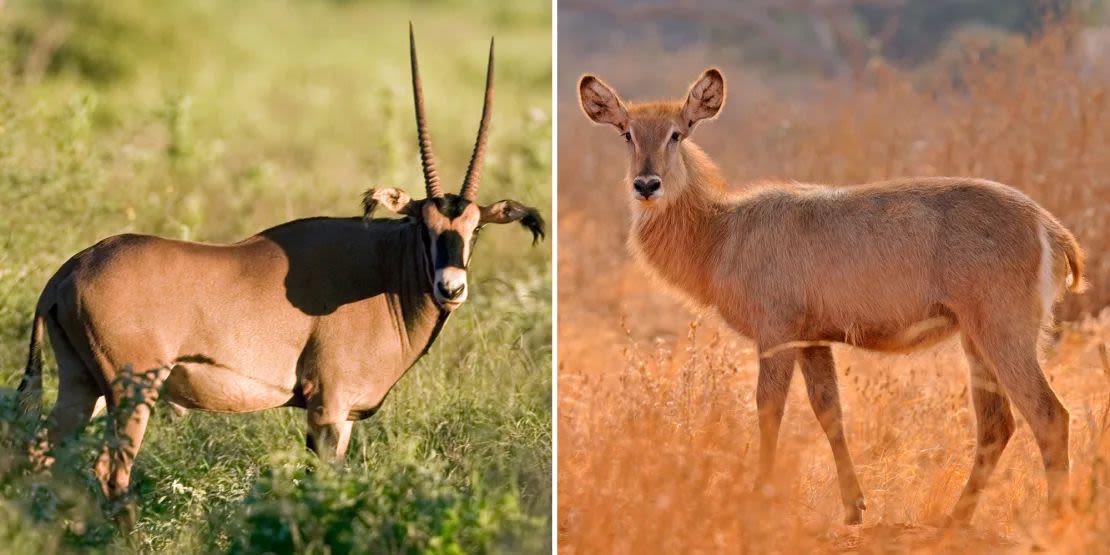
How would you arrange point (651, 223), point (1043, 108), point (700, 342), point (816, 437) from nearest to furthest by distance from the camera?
point (651, 223) < point (816, 437) < point (700, 342) < point (1043, 108)

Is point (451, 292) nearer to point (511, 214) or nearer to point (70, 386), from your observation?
point (511, 214)

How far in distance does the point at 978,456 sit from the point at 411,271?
296 cm

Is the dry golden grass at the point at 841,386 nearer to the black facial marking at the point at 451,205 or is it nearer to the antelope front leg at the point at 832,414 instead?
the antelope front leg at the point at 832,414

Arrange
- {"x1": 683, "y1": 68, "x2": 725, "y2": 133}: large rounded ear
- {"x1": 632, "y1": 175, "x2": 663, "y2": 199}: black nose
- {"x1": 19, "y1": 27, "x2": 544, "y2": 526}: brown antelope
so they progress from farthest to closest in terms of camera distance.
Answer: {"x1": 683, "y1": 68, "x2": 725, "y2": 133}: large rounded ear < {"x1": 632, "y1": 175, "x2": 663, "y2": 199}: black nose < {"x1": 19, "y1": 27, "x2": 544, "y2": 526}: brown antelope

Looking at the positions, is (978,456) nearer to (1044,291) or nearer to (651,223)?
(1044,291)

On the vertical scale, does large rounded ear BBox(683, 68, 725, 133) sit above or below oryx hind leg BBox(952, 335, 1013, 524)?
above

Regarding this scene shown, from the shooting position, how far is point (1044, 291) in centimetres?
757

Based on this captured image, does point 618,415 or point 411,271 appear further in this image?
point 618,415

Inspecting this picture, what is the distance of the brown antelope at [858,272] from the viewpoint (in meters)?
7.53

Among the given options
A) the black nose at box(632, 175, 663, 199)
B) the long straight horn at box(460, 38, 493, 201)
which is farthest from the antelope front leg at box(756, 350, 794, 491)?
the long straight horn at box(460, 38, 493, 201)

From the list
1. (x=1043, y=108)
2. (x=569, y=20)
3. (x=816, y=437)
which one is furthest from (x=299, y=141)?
(x=569, y=20)

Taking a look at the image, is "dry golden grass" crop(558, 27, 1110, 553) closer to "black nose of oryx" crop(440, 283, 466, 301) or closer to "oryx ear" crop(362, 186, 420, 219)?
"black nose of oryx" crop(440, 283, 466, 301)

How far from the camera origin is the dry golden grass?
23.7 feet

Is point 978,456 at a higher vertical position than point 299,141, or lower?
lower
